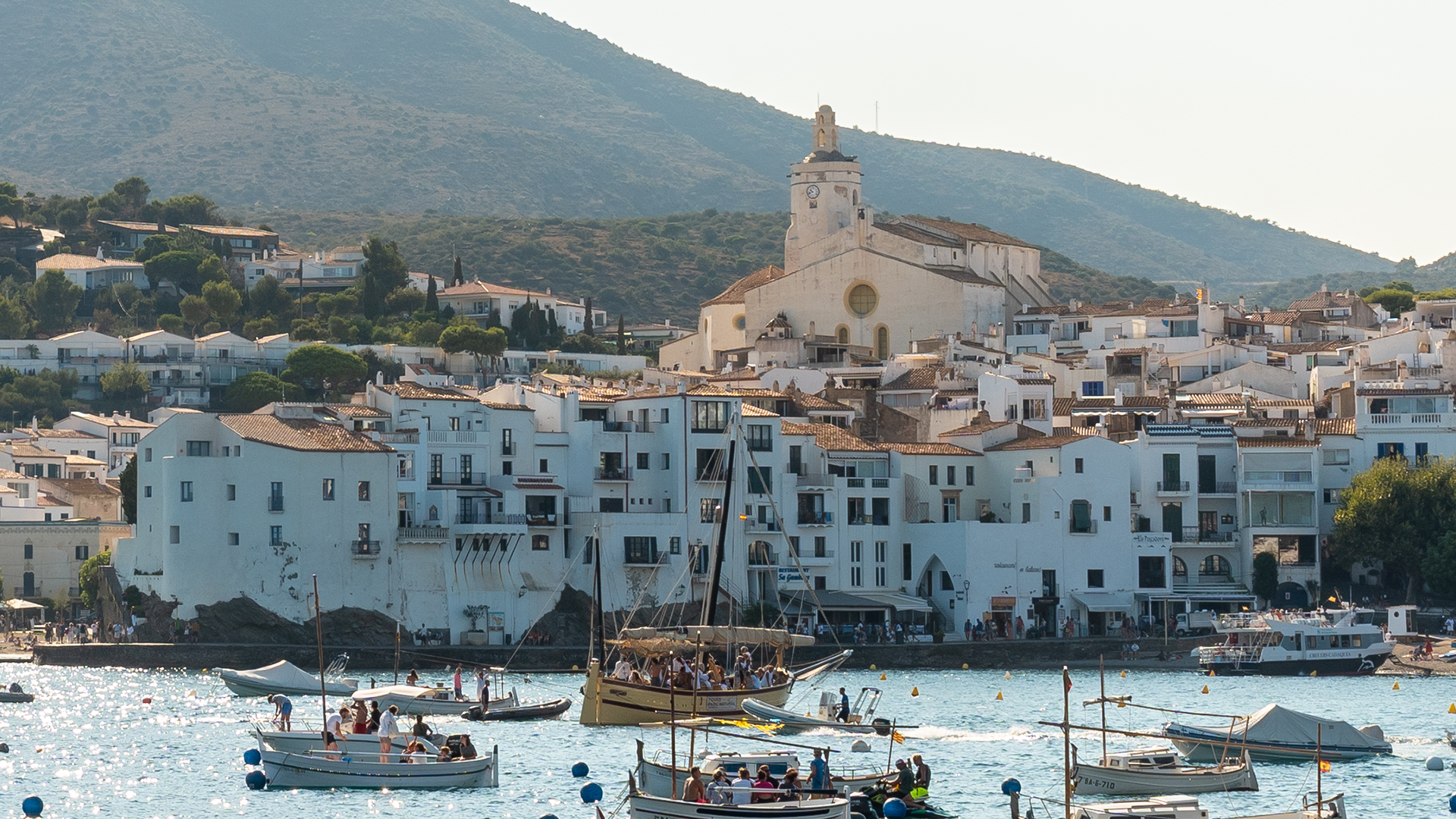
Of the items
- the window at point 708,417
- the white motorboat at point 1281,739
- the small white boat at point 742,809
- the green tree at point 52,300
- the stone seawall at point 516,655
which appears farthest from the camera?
the green tree at point 52,300

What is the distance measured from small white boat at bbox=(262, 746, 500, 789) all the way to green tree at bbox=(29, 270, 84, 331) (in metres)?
93.2

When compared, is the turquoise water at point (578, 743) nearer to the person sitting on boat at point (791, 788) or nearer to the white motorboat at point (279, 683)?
the white motorboat at point (279, 683)

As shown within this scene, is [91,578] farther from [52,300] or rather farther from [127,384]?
[52,300]

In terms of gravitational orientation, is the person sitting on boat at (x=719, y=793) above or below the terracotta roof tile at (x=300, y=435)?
below

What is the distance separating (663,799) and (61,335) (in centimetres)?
9664

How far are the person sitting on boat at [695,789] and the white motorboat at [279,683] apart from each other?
25143 mm

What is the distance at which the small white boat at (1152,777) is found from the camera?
41.2 meters

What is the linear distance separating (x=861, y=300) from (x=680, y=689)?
60.1 metres

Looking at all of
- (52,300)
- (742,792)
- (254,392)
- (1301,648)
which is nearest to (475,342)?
(254,392)

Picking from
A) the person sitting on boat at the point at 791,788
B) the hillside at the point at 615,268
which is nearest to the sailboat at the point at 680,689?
the person sitting on boat at the point at 791,788

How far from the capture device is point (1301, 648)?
68438mm

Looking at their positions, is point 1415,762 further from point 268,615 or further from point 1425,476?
point 268,615

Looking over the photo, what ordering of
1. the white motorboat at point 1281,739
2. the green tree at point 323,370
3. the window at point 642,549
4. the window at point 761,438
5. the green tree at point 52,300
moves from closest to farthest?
the white motorboat at point 1281,739 < the window at point 642,549 < the window at point 761,438 < the green tree at point 323,370 < the green tree at point 52,300

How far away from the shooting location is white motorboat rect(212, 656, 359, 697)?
5859cm
